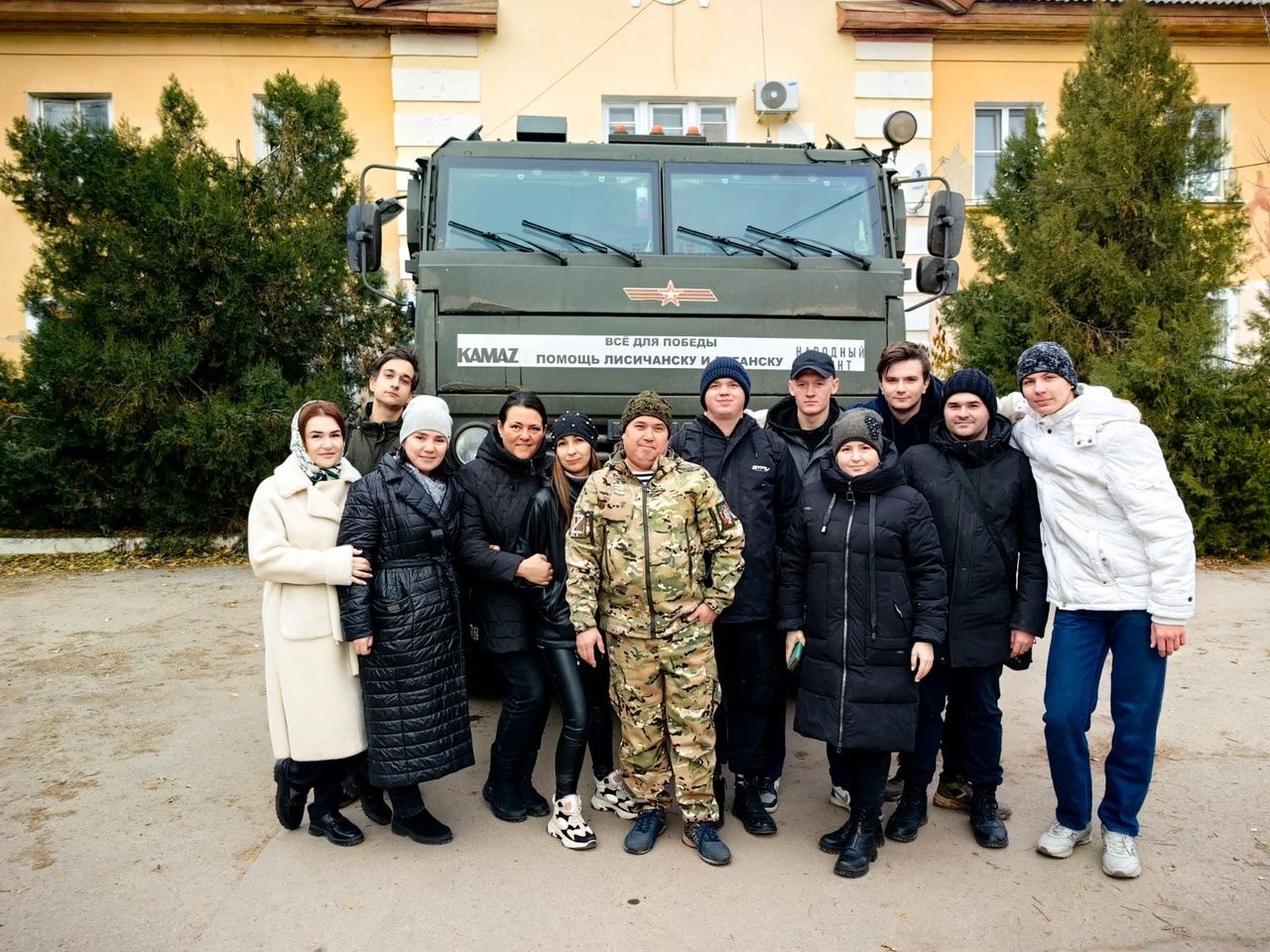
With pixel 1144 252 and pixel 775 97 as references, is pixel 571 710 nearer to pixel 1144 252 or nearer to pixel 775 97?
pixel 1144 252

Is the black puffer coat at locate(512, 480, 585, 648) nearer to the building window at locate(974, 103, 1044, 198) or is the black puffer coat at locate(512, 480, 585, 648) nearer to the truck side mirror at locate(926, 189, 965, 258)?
the truck side mirror at locate(926, 189, 965, 258)

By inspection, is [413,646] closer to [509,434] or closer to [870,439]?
[509,434]

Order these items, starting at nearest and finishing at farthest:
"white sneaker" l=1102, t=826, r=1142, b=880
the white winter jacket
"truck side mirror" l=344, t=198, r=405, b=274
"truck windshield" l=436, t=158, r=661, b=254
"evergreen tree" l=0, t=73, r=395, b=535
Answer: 1. the white winter jacket
2. "white sneaker" l=1102, t=826, r=1142, b=880
3. "truck windshield" l=436, t=158, r=661, b=254
4. "truck side mirror" l=344, t=198, r=405, b=274
5. "evergreen tree" l=0, t=73, r=395, b=535

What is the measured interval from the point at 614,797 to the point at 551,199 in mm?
3254

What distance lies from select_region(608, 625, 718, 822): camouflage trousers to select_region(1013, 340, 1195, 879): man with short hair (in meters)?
1.22

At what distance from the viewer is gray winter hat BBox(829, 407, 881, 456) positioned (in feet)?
10.7

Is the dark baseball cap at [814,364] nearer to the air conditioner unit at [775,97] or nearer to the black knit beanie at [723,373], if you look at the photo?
the black knit beanie at [723,373]

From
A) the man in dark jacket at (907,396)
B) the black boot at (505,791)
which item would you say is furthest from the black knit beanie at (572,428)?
the black boot at (505,791)

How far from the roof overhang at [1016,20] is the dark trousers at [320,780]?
1153 centimetres

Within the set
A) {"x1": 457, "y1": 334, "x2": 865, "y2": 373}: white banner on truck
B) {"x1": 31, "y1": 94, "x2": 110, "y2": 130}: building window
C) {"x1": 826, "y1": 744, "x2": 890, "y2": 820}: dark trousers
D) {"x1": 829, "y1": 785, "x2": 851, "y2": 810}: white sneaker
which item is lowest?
{"x1": 829, "y1": 785, "x2": 851, "y2": 810}: white sneaker

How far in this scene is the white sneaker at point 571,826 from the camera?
3453mm

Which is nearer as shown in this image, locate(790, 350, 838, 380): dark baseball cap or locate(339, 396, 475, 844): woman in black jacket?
locate(339, 396, 475, 844): woman in black jacket

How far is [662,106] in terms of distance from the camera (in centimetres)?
1230

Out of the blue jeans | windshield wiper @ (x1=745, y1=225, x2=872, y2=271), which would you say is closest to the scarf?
the blue jeans
